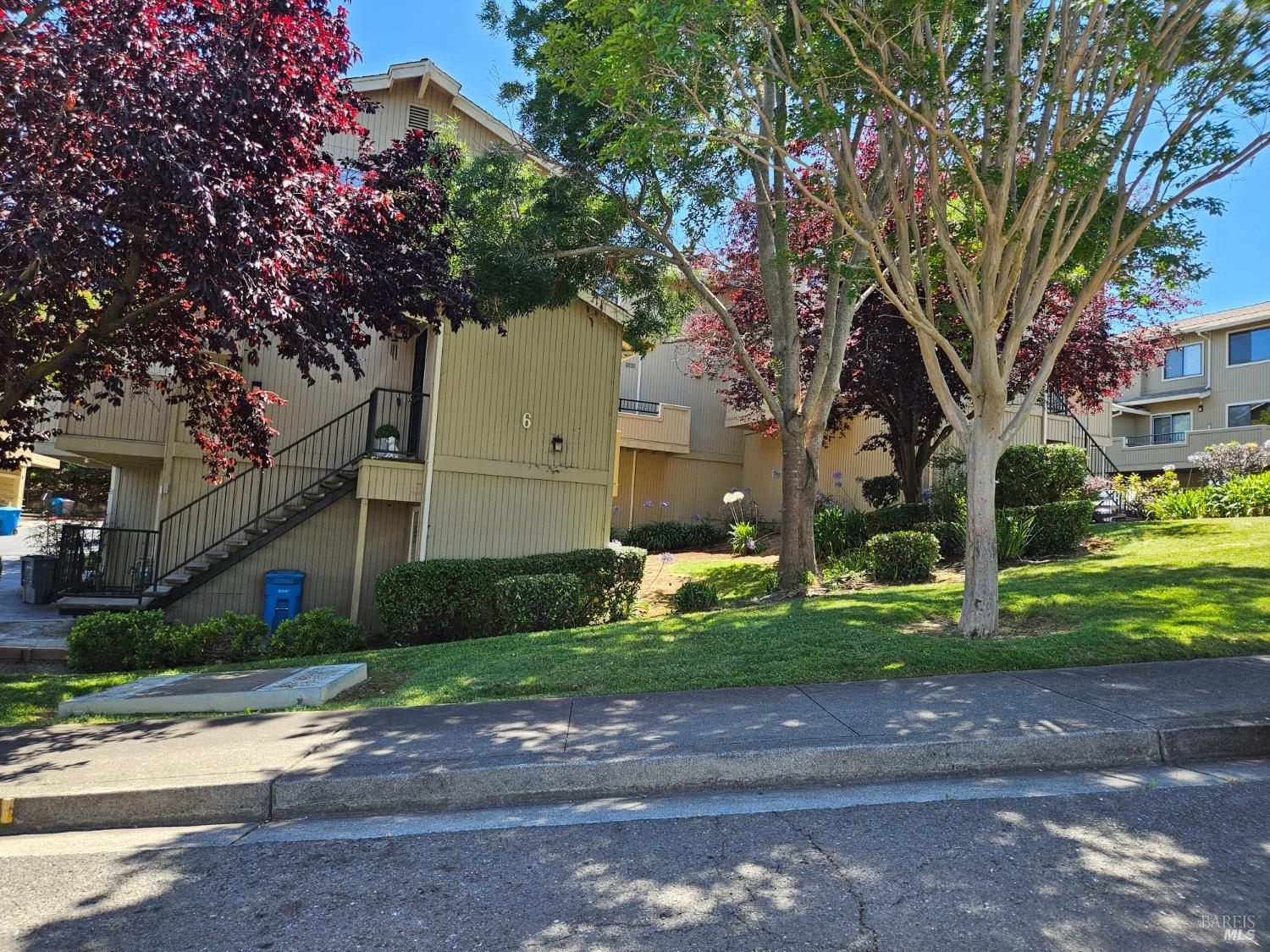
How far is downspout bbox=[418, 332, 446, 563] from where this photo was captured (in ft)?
38.5

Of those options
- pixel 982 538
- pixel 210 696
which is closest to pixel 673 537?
pixel 982 538

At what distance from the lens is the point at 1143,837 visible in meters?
3.63

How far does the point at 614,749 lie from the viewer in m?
4.80

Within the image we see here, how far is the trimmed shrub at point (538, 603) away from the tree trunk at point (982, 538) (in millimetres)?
5096

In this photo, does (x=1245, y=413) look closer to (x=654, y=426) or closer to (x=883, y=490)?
(x=883, y=490)

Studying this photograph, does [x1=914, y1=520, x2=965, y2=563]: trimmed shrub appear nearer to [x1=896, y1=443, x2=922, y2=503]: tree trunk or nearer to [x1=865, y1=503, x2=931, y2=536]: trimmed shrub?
[x1=865, y1=503, x2=931, y2=536]: trimmed shrub

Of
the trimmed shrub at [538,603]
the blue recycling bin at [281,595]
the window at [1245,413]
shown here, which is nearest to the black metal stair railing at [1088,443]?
the window at [1245,413]

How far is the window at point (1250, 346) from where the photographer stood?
26.5 metres

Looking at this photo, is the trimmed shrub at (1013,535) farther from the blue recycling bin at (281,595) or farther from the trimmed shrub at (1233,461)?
the blue recycling bin at (281,595)

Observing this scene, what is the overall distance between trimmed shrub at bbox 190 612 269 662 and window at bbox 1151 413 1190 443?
98.6ft

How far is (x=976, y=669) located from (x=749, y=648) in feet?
6.43

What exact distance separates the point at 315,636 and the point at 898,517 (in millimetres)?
10002

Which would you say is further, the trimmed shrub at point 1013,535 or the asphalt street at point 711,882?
the trimmed shrub at point 1013,535

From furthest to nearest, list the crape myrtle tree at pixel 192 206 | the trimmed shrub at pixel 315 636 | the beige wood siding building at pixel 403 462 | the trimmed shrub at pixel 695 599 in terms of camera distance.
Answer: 1. the beige wood siding building at pixel 403 462
2. the trimmed shrub at pixel 695 599
3. the trimmed shrub at pixel 315 636
4. the crape myrtle tree at pixel 192 206
